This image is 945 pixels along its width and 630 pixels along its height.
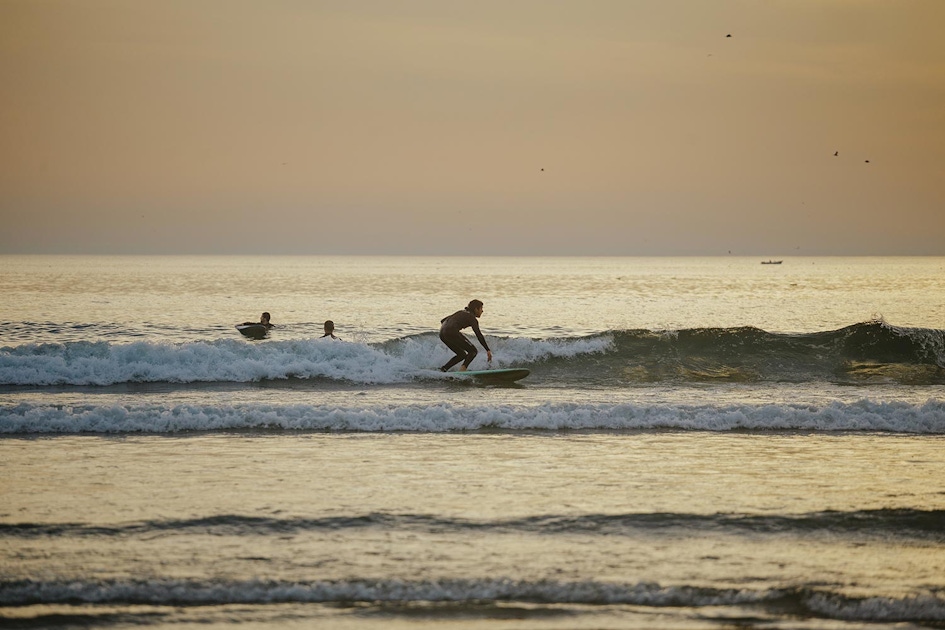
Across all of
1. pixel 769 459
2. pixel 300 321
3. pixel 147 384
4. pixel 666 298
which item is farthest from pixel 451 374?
pixel 666 298

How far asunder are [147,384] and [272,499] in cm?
1229

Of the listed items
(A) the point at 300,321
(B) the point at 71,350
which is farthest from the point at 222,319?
(B) the point at 71,350

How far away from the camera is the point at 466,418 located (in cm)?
1366

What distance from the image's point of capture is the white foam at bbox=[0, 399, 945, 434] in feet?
43.6

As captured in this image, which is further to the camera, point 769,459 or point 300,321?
point 300,321

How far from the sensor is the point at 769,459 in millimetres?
11172

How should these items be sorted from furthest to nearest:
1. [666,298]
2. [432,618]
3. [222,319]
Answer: [666,298] < [222,319] < [432,618]

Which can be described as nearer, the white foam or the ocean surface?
the ocean surface

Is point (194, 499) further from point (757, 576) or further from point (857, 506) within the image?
point (857, 506)

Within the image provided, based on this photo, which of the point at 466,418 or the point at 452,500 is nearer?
the point at 452,500

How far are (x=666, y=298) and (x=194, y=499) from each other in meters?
55.9

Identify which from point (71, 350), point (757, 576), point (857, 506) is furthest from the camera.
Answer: point (71, 350)

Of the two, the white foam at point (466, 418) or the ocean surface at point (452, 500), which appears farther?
the white foam at point (466, 418)

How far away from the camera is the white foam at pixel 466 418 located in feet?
43.6
